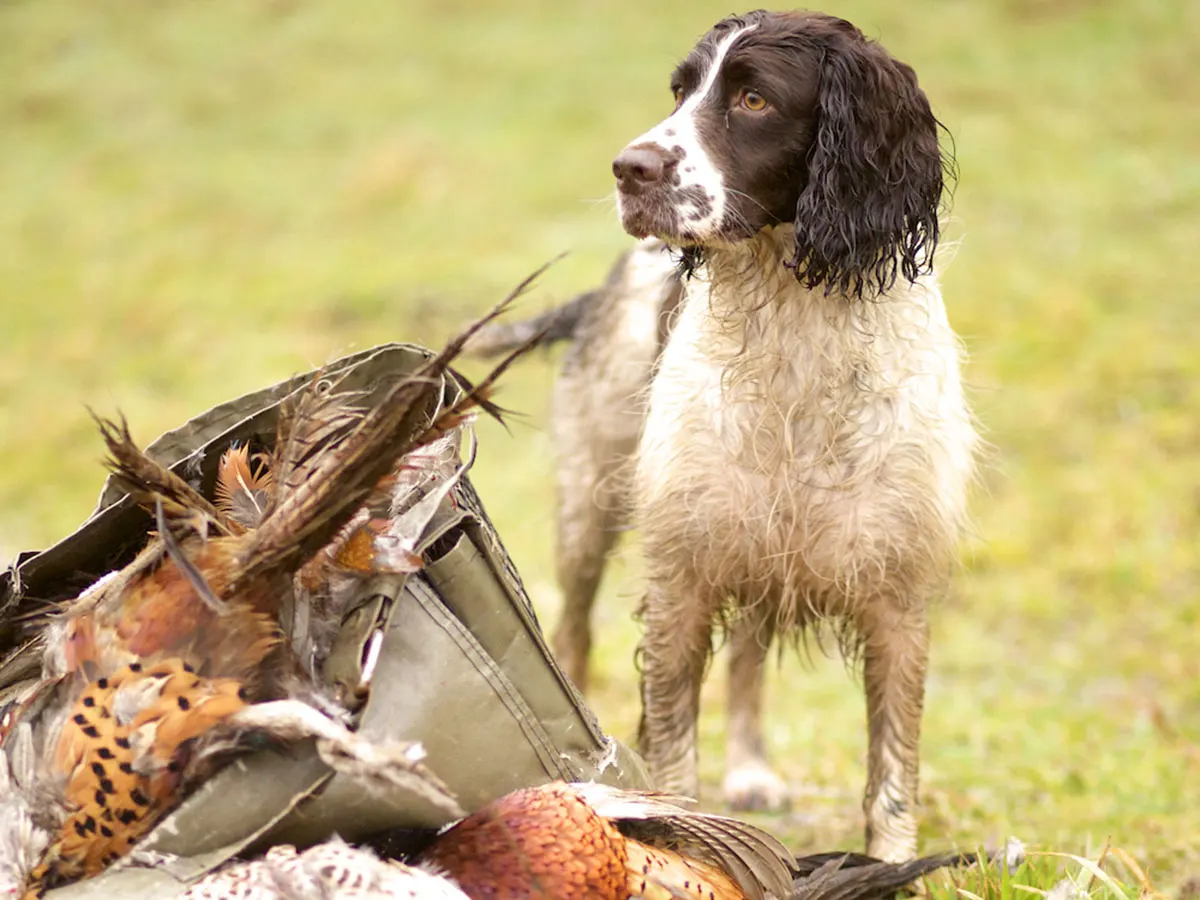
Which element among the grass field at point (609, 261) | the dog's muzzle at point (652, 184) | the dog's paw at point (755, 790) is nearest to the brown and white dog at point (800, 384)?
the dog's muzzle at point (652, 184)

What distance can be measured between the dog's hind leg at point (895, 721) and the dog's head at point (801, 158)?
0.80 m

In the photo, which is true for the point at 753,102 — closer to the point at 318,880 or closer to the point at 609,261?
the point at 318,880

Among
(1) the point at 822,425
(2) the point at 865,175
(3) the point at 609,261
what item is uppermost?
(2) the point at 865,175

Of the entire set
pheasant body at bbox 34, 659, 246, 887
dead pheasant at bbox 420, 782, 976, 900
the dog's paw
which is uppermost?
pheasant body at bbox 34, 659, 246, 887

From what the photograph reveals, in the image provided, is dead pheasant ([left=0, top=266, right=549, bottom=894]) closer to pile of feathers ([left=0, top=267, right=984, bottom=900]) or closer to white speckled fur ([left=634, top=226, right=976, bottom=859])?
pile of feathers ([left=0, top=267, right=984, bottom=900])

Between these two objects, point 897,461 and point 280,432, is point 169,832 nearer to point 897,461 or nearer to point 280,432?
point 280,432

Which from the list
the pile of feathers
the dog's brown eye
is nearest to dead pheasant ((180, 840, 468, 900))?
the pile of feathers

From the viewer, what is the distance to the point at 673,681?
3.61 metres

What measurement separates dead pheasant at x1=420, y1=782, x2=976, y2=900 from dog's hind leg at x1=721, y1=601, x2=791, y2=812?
1.52 metres

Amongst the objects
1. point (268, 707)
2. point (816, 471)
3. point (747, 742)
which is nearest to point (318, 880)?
point (268, 707)

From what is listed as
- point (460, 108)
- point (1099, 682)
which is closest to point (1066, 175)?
point (460, 108)

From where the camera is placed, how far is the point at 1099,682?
5.61 meters

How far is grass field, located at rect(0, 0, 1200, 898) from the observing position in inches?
202

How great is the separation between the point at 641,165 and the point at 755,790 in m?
2.09
